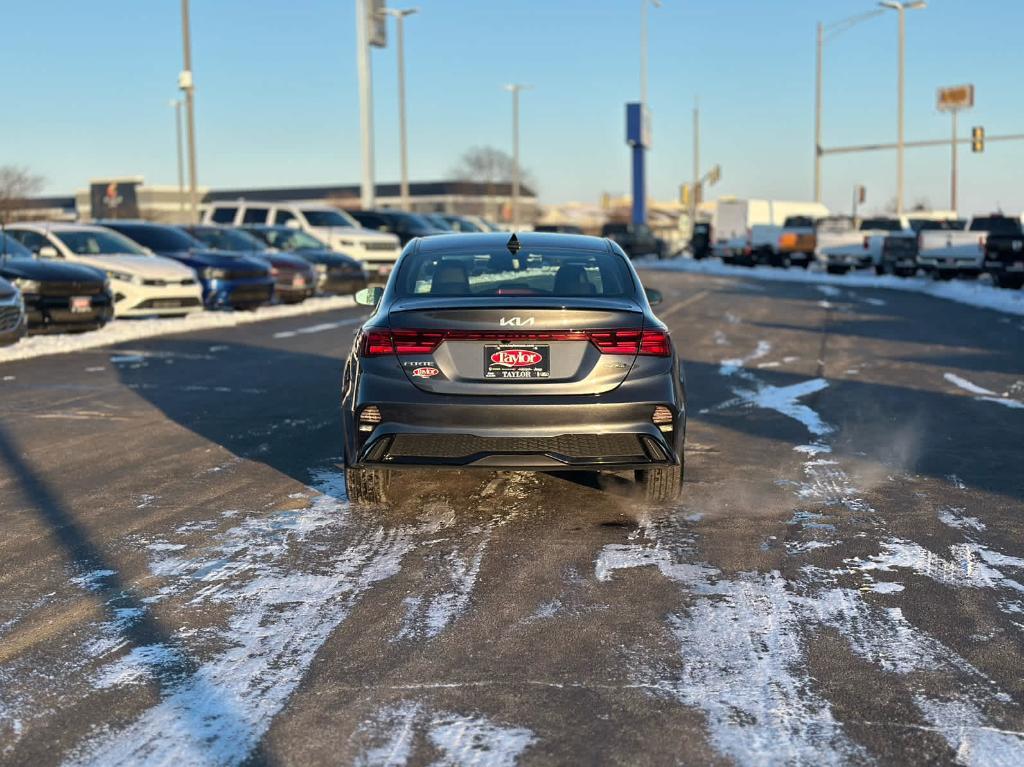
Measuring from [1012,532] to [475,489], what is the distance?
285 centimetres

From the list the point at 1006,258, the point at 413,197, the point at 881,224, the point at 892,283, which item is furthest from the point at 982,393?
the point at 413,197

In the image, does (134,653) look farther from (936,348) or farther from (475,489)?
(936,348)

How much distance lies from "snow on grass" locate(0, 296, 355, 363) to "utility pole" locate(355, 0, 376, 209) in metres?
18.0

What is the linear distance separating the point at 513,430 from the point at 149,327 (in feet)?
43.9

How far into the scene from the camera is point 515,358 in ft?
19.5

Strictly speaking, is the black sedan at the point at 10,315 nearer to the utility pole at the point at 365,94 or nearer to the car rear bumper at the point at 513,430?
the car rear bumper at the point at 513,430

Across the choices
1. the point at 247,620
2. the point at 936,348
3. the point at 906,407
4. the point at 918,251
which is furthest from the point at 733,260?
the point at 247,620

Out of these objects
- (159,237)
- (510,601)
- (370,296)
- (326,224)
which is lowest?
(510,601)

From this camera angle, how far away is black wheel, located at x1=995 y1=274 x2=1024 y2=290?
91.6 feet

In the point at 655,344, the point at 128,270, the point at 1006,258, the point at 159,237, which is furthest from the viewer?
the point at 1006,258

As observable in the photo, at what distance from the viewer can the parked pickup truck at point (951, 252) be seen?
32250 mm

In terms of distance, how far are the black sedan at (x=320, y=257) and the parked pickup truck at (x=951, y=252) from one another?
15.9 meters

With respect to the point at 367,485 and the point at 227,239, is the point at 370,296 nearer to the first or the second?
the point at 367,485

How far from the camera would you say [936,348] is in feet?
50.7
